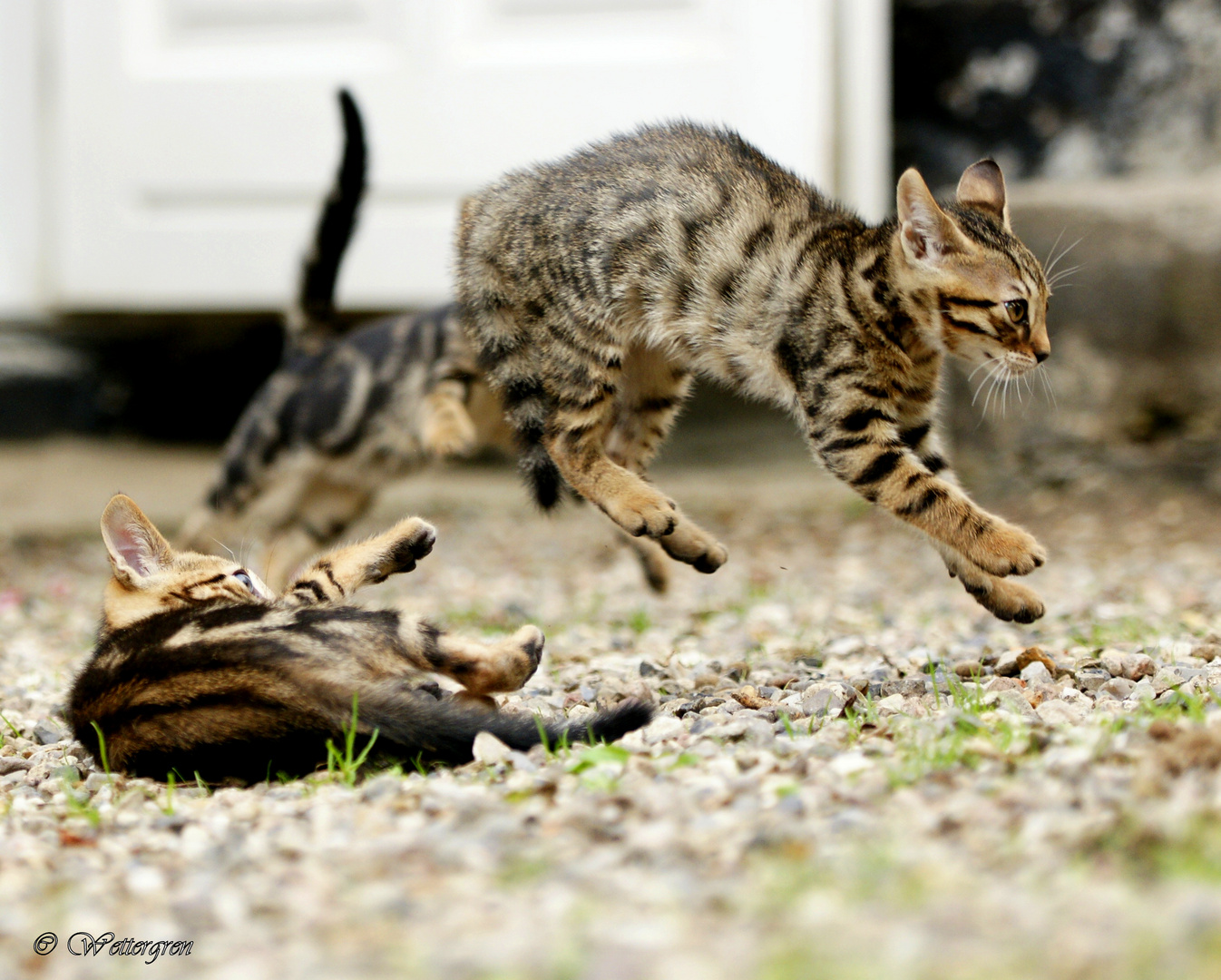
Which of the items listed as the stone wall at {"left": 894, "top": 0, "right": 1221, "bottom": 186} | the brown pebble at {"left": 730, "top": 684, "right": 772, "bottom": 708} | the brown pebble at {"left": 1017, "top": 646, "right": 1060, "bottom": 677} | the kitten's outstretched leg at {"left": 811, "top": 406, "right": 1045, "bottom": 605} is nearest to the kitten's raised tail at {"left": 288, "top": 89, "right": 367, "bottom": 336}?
the kitten's outstretched leg at {"left": 811, "top": 406, "right": 1045, "bottom": 605}

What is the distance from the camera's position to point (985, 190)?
3336 mm

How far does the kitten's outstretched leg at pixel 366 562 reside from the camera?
2887 millimetres

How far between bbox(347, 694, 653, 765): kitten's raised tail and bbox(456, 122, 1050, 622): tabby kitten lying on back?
0.92m

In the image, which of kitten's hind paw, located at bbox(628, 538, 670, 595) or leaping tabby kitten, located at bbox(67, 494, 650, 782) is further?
kitten's hind paw, located at bbox(628, 538, 670, 595)

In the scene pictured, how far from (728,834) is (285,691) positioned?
0.91 metres

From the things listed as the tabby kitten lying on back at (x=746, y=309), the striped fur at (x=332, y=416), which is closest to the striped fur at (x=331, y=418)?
the striped fur at (x=332, y=416)

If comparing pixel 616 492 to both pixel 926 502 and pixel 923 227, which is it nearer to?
pixel 926 502

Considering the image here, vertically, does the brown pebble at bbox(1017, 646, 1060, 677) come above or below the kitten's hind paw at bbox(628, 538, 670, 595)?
above

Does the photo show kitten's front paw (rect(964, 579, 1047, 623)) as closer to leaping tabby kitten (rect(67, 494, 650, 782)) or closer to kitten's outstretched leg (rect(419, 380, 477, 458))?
leaping tabby kitten (rect(67, 494, 650, 782))

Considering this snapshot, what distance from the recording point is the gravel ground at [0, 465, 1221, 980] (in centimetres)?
139

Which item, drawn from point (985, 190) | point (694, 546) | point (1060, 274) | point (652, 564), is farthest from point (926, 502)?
point (652, 564)

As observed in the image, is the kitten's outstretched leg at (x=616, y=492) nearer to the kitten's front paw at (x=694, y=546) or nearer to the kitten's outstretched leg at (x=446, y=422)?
the kitten's front paw at (x=694, y=546)

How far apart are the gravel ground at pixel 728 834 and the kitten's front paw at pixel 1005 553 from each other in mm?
212

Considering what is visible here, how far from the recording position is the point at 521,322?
3350 mm
